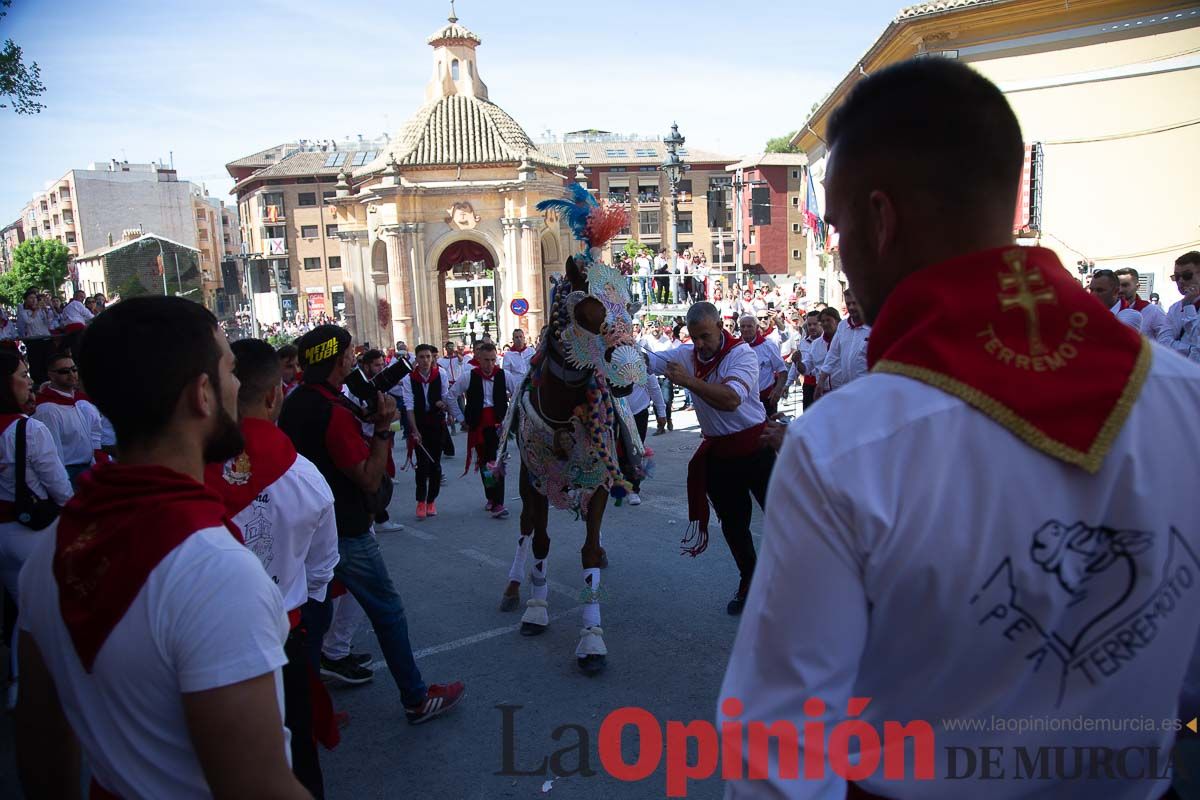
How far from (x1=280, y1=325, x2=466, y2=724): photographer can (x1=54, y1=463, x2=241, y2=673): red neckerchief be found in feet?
7.41

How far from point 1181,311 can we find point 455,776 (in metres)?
8.43

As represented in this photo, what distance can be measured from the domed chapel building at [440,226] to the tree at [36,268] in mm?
32939

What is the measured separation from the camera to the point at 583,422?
5488 millimetres

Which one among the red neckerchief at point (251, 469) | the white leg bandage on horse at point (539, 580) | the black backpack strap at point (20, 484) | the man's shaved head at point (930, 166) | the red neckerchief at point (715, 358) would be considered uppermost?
the man's shaved head at point (930, 166)

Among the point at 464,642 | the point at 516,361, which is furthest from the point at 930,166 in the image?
the point at 516,361

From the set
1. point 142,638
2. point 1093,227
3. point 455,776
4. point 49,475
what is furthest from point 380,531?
point 1093,227

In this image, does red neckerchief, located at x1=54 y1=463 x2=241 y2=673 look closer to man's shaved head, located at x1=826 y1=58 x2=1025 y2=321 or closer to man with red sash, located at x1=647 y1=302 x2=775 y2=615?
man's shaved head, located at x1=826 y1=58 x2=1025 y2=321

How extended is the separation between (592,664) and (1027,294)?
418 centimetres

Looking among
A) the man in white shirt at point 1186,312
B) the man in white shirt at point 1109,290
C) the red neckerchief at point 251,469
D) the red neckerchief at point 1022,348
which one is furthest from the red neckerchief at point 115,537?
the man in white shirt at point 1186,312

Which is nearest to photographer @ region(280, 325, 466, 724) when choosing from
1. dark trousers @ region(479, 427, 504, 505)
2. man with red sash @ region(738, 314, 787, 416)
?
dark trousers @ region(479, 427, 504, 505)

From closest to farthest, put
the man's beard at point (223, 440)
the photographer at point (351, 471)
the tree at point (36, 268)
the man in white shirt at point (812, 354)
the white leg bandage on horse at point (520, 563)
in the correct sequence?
the man's beard at point (223, 440) < the photographer at point (351, 471) < the white leg bandage on horse at point (520, 563) < the man in white shirt at point (812, 354) < the tree at point (36, 268)

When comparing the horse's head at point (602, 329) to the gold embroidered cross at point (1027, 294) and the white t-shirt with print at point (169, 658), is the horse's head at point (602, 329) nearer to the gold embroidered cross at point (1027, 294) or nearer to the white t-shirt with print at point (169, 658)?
the white t-shirt with print at point (169, 658)

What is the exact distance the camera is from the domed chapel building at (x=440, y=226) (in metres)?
33.1

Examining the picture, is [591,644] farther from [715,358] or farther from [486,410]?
[486,410]
